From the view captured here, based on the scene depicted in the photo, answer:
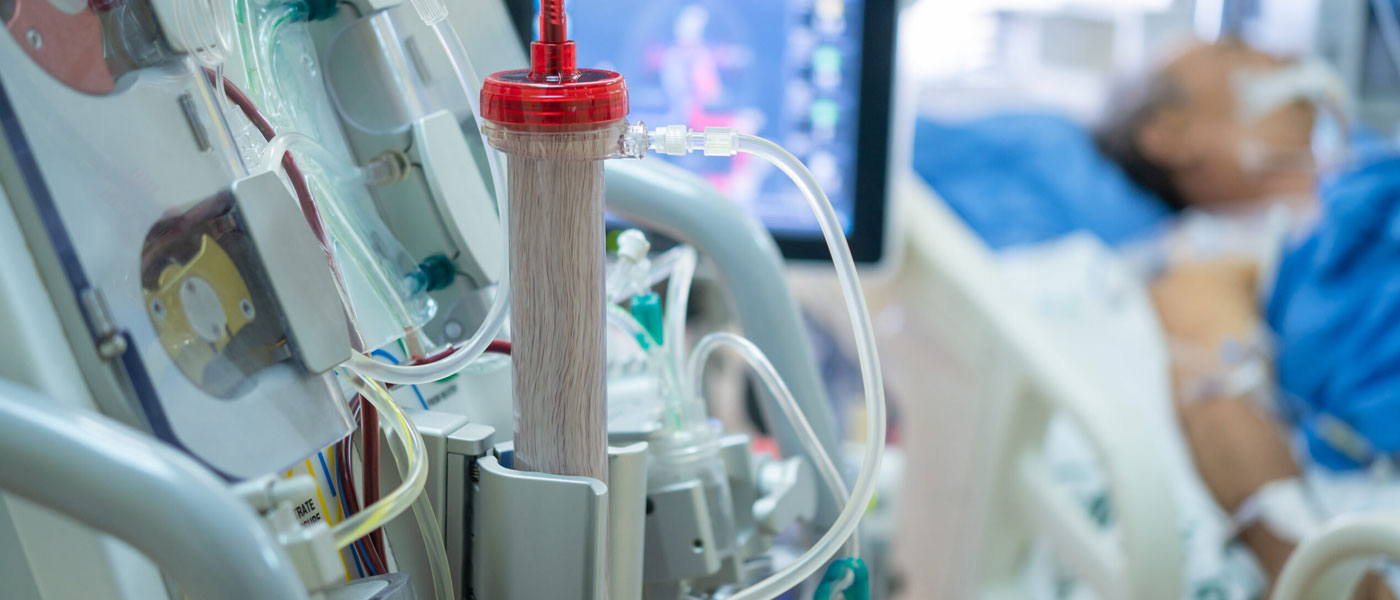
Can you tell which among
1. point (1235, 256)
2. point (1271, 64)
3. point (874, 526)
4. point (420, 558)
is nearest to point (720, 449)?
point (420, 558)

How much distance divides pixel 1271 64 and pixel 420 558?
2.64 metres

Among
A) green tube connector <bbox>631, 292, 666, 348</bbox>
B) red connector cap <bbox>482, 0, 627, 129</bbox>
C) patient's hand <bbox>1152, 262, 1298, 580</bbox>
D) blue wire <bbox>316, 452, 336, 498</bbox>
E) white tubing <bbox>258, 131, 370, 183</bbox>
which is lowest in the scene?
patient's hand <bbox>1152, 262, 1298, 580</bbox>

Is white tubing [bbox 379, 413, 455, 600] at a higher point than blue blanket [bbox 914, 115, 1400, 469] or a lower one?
higher

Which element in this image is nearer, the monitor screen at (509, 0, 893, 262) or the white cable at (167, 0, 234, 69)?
the white cable at (167, 0, 234, 69)

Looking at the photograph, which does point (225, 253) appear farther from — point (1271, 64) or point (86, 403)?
point (1271, 64)

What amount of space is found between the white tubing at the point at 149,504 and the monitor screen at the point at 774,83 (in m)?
1.02

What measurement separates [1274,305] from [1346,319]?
0.19 m

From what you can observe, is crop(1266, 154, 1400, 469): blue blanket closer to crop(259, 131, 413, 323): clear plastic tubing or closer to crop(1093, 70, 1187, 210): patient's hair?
crop(1093, 70, 1187, 210): patient's hair

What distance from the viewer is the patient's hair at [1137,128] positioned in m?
2.69

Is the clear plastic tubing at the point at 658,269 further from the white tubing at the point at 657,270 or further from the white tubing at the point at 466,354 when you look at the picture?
the white tubing at the point at 466,354

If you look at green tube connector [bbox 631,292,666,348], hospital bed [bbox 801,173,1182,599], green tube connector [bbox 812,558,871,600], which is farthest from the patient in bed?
green tube connector [bbox 631,292,666,348]

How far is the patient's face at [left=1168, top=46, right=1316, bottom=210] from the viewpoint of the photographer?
2.54 metres

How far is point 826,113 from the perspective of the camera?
1.28 meters

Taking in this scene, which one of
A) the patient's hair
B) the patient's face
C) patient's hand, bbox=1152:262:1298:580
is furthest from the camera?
the patient's hair
